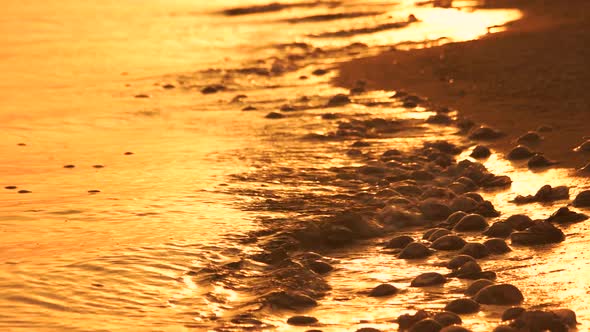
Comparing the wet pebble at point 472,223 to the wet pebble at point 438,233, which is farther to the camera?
the wet pebble at point 472,223

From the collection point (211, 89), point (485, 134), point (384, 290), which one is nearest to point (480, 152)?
point (485, 134)

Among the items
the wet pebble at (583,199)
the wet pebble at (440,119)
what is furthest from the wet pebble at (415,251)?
the wet pebble at (440,119)

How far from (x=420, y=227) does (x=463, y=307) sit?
1571 mm

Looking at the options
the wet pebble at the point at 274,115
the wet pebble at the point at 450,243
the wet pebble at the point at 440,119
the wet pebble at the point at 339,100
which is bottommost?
the wet pebble at the point at 450,243

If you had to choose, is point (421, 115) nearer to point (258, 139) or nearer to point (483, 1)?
point (258, 139)

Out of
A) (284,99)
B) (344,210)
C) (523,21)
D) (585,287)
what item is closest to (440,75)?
(284,99)

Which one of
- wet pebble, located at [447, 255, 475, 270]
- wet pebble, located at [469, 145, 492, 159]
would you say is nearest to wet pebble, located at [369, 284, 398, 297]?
wet pebble, located at [447, 255, 475, 270]

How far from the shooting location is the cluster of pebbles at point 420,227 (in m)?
4.26

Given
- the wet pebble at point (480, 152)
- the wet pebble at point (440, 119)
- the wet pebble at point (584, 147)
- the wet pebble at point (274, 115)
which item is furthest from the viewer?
the wet pebble at point (274, 115)

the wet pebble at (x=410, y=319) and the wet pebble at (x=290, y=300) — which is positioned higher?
the wet pebble at (x=290, y=300)

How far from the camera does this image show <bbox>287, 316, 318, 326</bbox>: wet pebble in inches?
167

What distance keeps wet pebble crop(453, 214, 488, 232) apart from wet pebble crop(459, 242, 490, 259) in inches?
19.1

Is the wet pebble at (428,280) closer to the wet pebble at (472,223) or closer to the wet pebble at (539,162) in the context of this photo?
the wet pebble at (472,223)

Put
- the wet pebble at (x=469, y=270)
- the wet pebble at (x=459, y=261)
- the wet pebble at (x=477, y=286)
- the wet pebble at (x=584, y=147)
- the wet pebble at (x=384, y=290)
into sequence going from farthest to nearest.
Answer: the wet pebble at (x=584, y=147)
the wet pebble at (x=459, y=261)
the wet pebble at (x=469, y=270)
the wet pebble at (x=384, y=290)
the wet pebble at (x=477, y=286)
